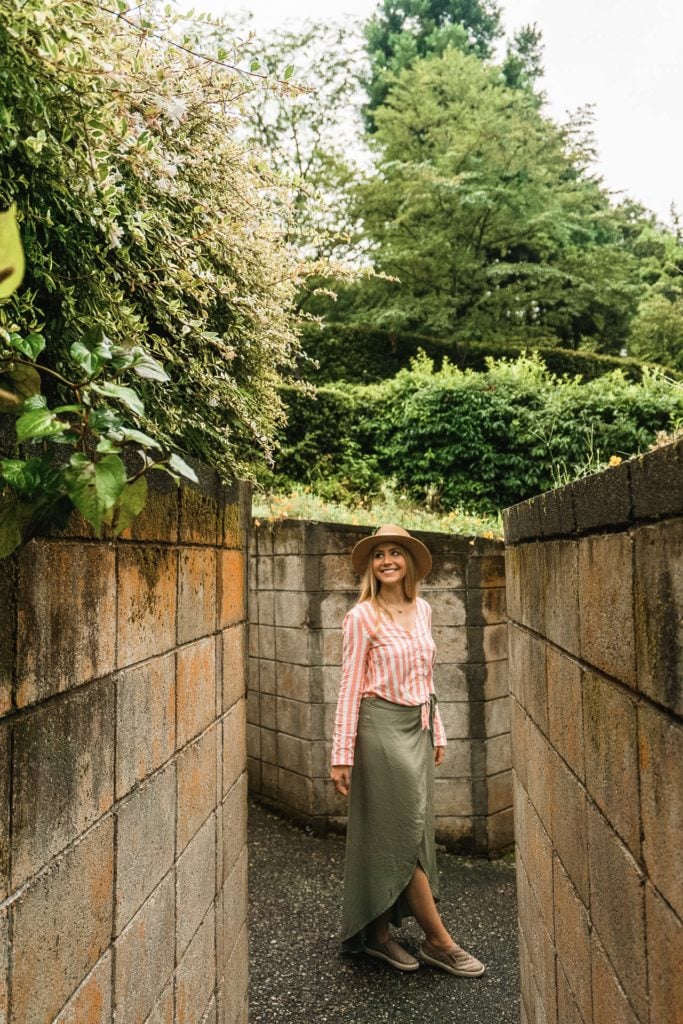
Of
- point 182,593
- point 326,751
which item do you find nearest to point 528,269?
point 326,751

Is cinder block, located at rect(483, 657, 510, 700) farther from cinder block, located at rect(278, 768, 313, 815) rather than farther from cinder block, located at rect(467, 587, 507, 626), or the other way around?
cinder block, located at rect(278, 768, 313, 815)

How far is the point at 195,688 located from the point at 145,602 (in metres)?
0.55

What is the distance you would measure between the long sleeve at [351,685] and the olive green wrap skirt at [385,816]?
0.09m

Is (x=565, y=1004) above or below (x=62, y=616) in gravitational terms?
below

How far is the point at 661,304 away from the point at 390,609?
16742 mm

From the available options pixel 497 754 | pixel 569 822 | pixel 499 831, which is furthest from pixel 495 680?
pixel 569 822

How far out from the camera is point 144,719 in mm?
1805

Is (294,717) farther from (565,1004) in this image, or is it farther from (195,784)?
(565,1004)

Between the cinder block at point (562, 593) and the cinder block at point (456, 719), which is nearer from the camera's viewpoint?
the cinder block at point (562, 593)

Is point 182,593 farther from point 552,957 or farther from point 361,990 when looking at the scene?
point 361,990

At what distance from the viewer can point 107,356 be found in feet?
3.96

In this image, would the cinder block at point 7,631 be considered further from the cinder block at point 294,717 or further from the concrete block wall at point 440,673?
the cinder block at point 294,717

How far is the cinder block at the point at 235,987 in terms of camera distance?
2.54 meters

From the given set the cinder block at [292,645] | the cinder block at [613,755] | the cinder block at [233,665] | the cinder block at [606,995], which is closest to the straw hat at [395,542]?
the cinder block at [233,665]
